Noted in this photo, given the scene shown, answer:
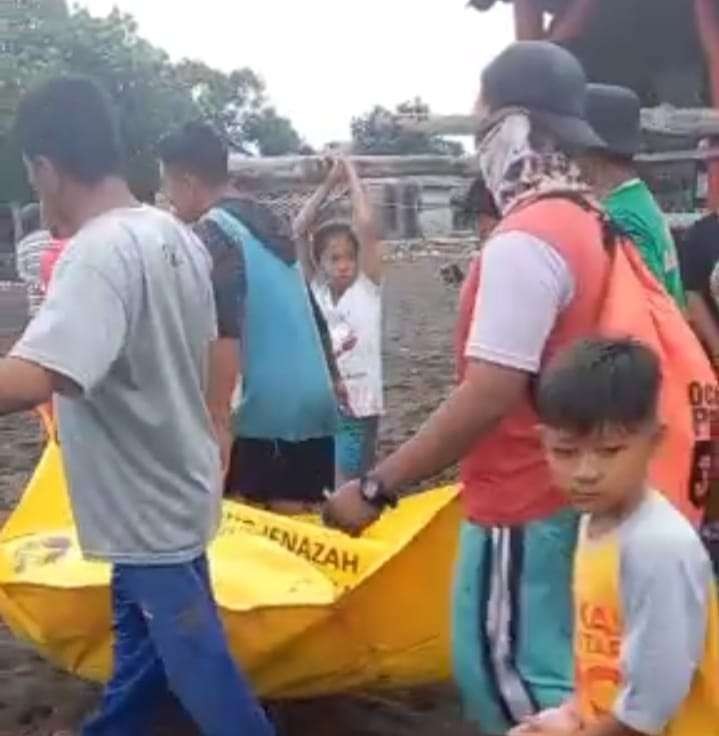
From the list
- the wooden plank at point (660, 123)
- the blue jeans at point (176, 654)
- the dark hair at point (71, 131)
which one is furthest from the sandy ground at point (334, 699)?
the wooden plank at point (660, 123)

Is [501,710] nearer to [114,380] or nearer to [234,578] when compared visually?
[114,380]

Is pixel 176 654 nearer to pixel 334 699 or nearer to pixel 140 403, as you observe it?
pixel 140 403

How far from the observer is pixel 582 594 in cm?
249

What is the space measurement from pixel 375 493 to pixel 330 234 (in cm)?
343

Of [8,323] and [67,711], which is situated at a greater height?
[67,711]

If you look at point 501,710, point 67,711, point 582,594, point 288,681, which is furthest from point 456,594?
point 67,711

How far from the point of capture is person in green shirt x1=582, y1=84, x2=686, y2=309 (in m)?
3.62

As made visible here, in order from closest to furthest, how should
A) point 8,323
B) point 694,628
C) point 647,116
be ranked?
point 694,628, point 647,116, point 8,323

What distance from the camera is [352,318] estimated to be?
20.5ft

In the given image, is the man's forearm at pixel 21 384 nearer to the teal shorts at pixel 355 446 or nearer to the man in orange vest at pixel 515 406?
the man in orange vest at pixel 515 406

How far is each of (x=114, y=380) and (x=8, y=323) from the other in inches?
584

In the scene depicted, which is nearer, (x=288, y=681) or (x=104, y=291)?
(x=104, y=291)

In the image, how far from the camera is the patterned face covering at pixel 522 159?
294 centimetres

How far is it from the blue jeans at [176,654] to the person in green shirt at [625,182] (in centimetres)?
111
